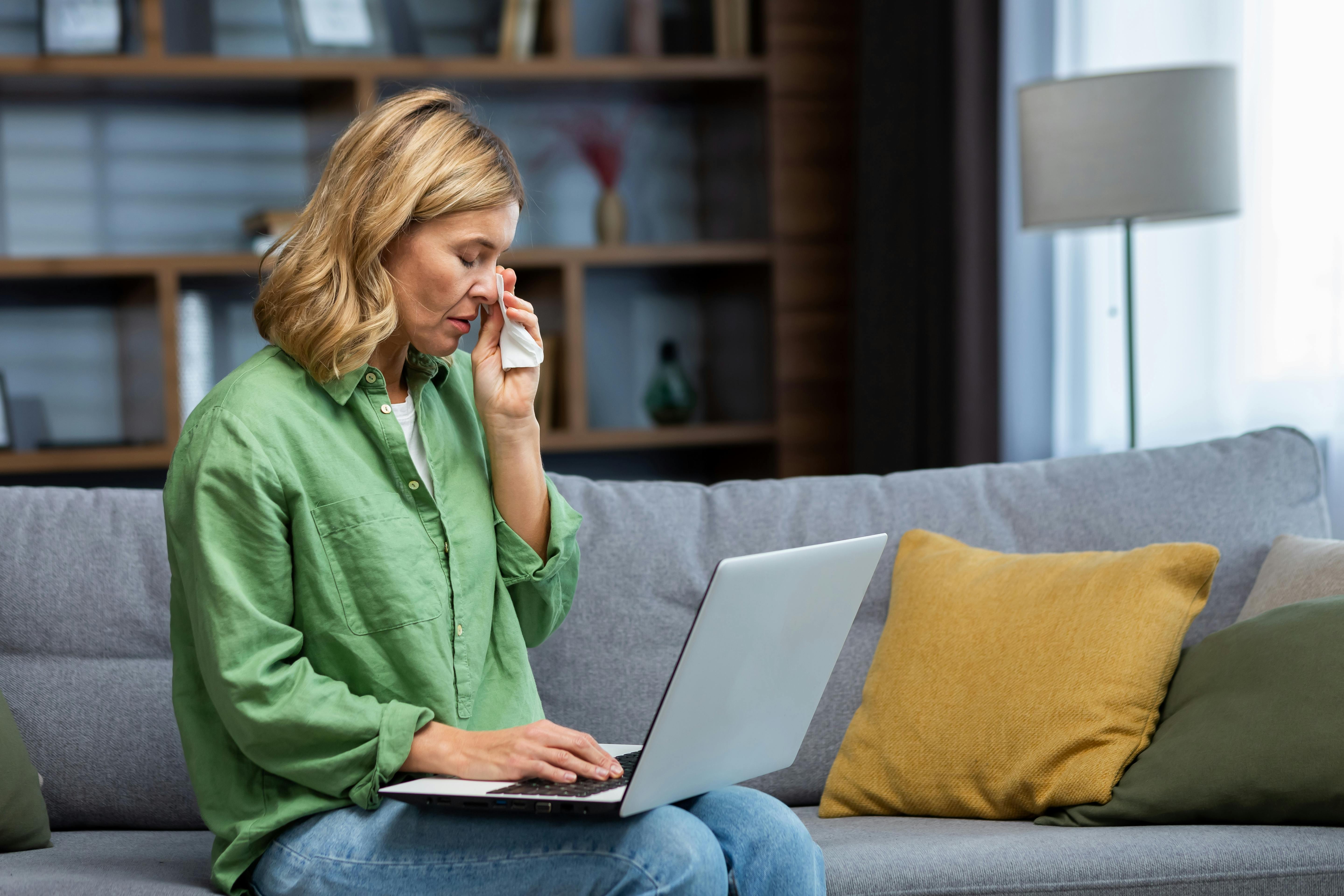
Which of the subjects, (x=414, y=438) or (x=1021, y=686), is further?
(x=1021, y=686)

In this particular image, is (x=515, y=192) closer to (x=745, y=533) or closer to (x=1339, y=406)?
(x=745, y=533)

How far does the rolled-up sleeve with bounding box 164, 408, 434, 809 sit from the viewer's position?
1.18 metres

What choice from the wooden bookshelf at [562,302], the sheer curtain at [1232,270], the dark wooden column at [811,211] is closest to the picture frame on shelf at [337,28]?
the wooden bookshelf at [562,302]

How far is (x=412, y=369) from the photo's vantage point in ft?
4.78

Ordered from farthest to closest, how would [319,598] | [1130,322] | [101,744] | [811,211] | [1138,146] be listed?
1. [811,211]
2. [1130,322]
3. [1138,146]
4. [101,744]
5. [319,598]

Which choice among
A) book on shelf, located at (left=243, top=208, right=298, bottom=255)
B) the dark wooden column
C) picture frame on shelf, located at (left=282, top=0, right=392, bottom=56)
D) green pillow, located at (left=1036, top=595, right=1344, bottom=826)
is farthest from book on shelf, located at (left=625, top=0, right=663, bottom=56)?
green pillow, located at (left=1036, top=595, right=1344, bottom=826)

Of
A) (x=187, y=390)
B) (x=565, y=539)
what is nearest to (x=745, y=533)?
(x=565, y=539)

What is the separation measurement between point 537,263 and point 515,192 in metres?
1.87

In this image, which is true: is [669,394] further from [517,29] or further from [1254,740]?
[1254,740]

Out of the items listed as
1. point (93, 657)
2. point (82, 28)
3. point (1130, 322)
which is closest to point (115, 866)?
point (93, 657)

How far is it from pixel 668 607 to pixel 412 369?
51 centimetres

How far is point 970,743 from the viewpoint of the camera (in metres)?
1.56

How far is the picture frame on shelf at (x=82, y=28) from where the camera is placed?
305 centimetres

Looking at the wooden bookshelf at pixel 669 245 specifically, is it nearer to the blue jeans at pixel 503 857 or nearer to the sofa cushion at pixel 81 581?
the sofa cushion at pixel 81 581
